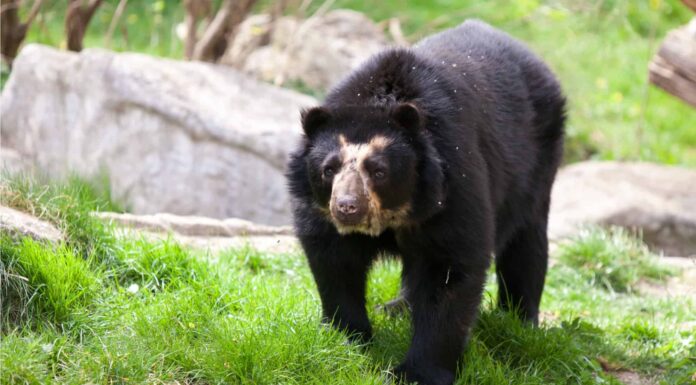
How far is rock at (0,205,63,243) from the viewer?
456cm

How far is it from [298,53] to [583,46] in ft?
17.1

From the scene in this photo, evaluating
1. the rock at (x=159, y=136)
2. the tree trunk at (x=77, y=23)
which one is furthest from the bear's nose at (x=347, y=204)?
the tree trunk at (x=77, y=23)

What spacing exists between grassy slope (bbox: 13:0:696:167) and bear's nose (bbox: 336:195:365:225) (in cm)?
765

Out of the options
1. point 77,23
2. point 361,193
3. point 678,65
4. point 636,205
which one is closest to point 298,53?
point 77,23

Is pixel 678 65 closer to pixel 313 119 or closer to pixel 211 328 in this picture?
pixel 313 119

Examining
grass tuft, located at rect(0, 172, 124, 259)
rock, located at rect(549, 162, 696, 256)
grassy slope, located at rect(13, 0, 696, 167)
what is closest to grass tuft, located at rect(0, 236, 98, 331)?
grass tuft, located at rect(0, 172, 124, 259)

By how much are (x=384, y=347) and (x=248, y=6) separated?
6.11 m

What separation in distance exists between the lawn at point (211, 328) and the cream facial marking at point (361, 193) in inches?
21.2

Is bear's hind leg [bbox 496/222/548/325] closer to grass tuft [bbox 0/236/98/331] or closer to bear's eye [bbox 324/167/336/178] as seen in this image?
bear's eye [bbox 324/167/336/178]

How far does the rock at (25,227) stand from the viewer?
179 inches

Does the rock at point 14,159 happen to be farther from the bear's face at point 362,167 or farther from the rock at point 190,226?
the bear's face at point 362,167

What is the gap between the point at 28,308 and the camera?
4293mm

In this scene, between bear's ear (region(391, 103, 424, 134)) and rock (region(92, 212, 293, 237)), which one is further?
rock (region(92, 212, 293, 237))

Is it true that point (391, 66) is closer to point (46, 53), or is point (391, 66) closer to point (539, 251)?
point (539, 251)
